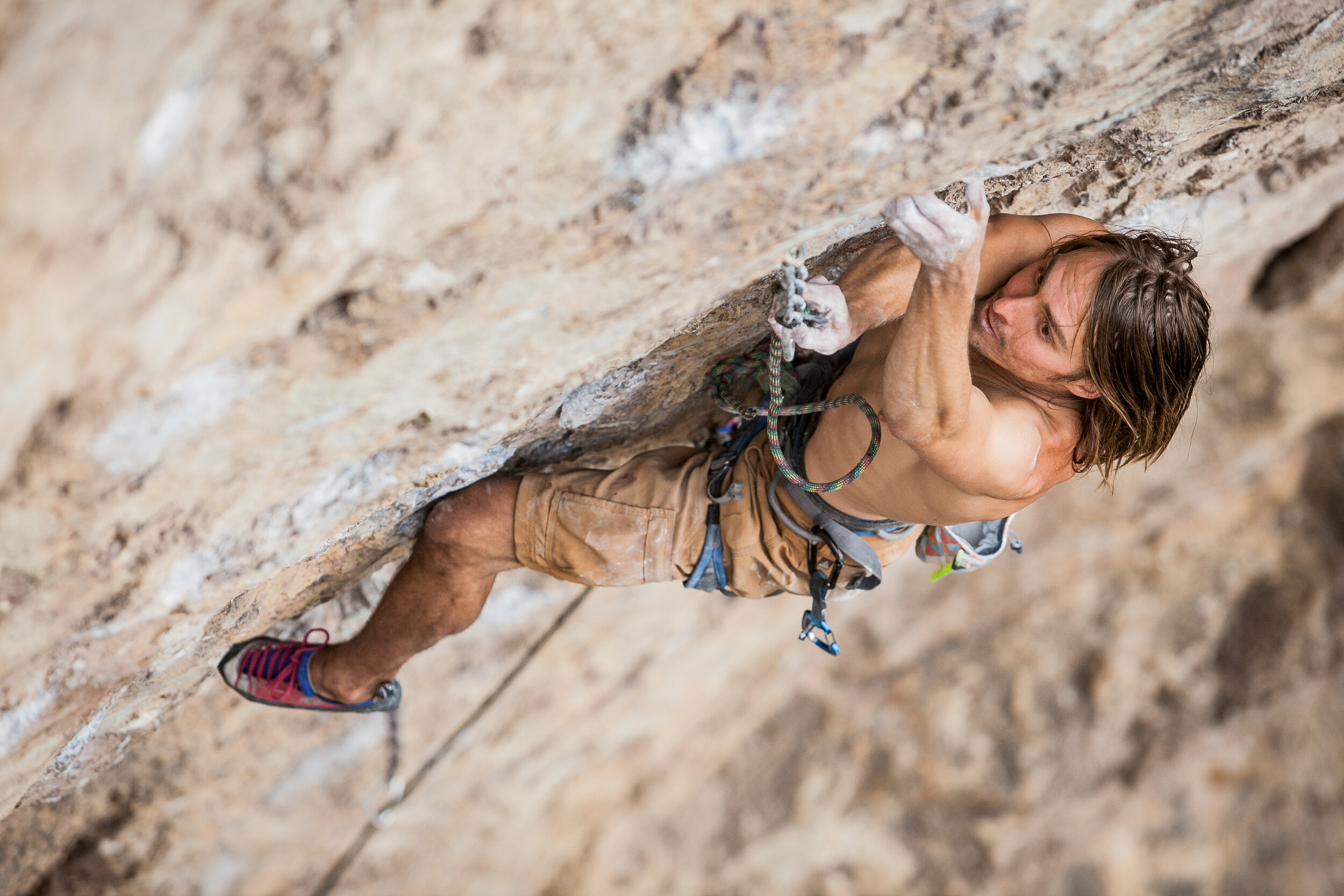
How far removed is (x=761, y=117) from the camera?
1.22m

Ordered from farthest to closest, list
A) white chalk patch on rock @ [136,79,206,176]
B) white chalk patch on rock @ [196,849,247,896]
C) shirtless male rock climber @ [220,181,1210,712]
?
white chalk patch on rock @ [196,849,247,896] < shirtless male rock climber @ [220,181,1210,712] < white chalk patch on rock @ [136,79,206,176]

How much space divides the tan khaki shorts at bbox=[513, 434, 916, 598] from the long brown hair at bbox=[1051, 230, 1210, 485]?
2.10ft

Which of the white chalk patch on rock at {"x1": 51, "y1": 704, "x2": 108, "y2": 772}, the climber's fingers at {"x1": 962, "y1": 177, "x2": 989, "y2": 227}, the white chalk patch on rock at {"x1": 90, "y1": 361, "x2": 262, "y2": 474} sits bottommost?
the white chalk patch on rock at {"x1": 51, "y1": 704, "x2": 108, "y2": 772}

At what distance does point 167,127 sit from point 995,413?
1329 millimetres

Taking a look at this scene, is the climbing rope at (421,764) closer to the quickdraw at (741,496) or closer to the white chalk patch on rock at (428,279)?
Result: the quickdraw at (741,496)

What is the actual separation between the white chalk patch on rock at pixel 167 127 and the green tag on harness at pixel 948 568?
6.16 ft

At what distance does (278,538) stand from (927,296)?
1135 millimetres

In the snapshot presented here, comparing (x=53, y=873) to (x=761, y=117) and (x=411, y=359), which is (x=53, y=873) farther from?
(x=761, y=117)

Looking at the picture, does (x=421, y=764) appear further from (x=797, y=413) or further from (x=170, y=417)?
(x=170, y=417)

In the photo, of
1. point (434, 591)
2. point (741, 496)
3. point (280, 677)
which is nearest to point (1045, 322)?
point (741, 496)

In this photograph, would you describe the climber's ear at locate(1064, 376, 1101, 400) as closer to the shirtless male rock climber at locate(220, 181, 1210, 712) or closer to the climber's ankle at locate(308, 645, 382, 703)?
the shirtless male rock climber at locate(220, 181, 1210, 712)

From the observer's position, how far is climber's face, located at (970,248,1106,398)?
5.47ft

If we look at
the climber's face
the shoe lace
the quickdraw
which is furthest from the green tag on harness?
the shoe lace

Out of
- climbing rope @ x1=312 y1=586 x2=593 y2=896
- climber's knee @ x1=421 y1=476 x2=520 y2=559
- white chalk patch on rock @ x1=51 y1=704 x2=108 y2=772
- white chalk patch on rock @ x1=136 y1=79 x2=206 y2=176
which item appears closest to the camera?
white chalk patch on rock @ x1=136 y1=79 x2=206 y2=176
